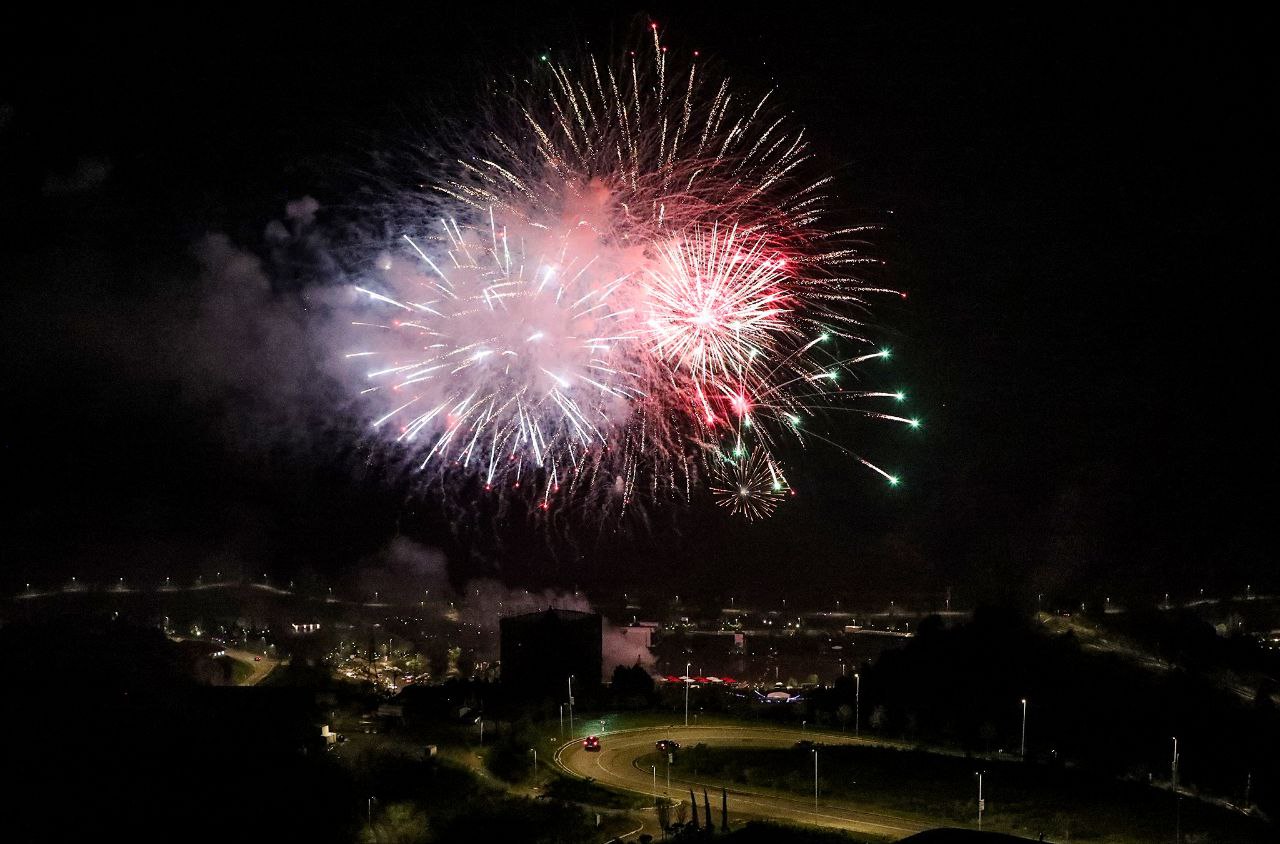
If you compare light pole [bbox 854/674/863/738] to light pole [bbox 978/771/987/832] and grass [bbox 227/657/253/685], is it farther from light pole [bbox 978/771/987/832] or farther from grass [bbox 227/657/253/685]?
grass [bbox 227/657/253/685]

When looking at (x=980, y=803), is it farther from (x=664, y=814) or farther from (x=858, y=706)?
(x=858, y=706)

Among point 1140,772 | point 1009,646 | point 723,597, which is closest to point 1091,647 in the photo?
point 1009,646

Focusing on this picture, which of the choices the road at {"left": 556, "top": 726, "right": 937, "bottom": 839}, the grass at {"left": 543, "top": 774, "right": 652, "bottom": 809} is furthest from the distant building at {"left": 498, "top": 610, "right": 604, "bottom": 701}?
the grass at {"left": 543, "top": 774, "right": 652, "bottom": 809}

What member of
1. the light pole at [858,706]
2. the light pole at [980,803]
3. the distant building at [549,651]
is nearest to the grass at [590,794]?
the light pole at [980,803]

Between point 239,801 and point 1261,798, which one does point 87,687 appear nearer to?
point 239,801

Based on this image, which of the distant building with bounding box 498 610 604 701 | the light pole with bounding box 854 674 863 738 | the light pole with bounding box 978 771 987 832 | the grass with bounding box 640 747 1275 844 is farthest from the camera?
the distant building with bounding box 498 610 604 701

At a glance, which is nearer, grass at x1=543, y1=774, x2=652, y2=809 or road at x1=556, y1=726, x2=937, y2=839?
road at x1=556, y1=726, x2=937, y2=839
